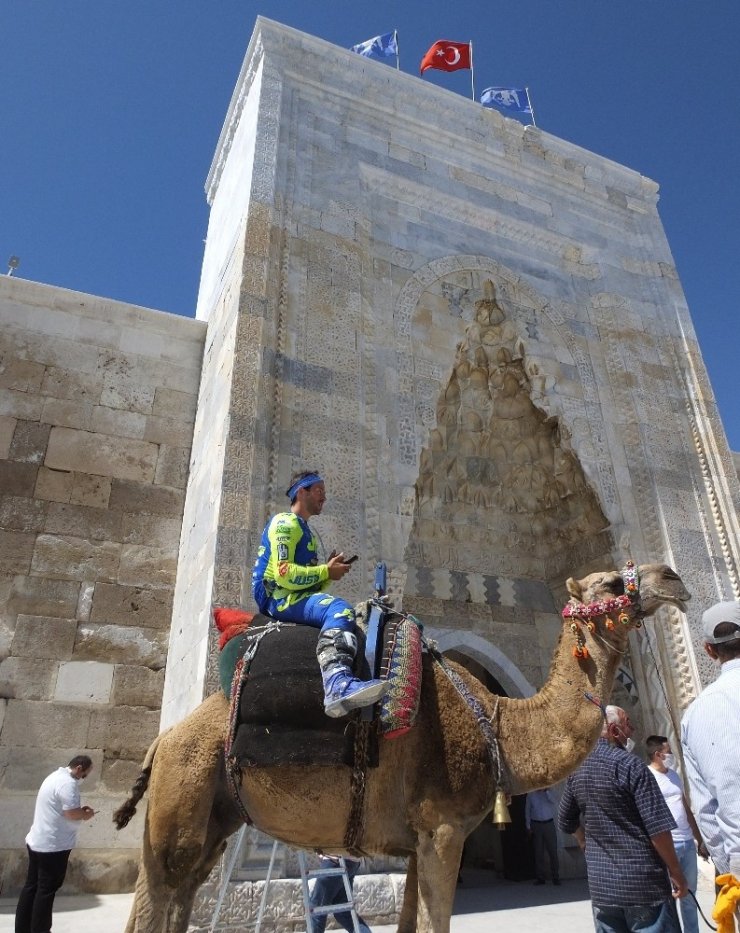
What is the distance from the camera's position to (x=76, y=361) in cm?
712

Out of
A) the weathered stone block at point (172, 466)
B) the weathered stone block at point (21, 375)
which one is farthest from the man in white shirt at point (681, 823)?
the weathered stone block at point (21, 375)

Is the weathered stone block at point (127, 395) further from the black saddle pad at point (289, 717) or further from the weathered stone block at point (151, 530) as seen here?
the black saddle pad at point (289, 717)

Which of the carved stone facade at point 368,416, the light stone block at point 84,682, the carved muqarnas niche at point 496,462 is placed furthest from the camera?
the carved muqarnas niche at point 496,462

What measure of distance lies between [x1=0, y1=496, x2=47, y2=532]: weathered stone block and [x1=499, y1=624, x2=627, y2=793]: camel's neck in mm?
4885

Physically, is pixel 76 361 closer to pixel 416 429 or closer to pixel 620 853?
pixel 416 429

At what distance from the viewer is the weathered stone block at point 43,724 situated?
556 cm

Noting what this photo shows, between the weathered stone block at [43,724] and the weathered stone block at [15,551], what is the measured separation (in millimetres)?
1139

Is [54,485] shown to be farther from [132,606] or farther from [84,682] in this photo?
[84,682]

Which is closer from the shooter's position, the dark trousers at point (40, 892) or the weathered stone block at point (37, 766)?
the dark trousers at point (40, 892)

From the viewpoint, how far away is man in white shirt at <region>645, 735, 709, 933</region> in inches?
144

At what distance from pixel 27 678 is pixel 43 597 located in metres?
0.69

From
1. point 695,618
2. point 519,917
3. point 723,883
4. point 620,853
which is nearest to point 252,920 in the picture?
point 519,917

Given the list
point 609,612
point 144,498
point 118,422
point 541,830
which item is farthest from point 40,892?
point 541,830

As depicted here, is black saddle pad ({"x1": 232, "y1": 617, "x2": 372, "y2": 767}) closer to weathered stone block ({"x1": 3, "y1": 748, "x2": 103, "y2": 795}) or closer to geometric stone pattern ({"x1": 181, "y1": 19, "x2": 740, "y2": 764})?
geometric stone pattern ({"x1": 181, "y1": 19, "x2": 740, "y2": 764})
